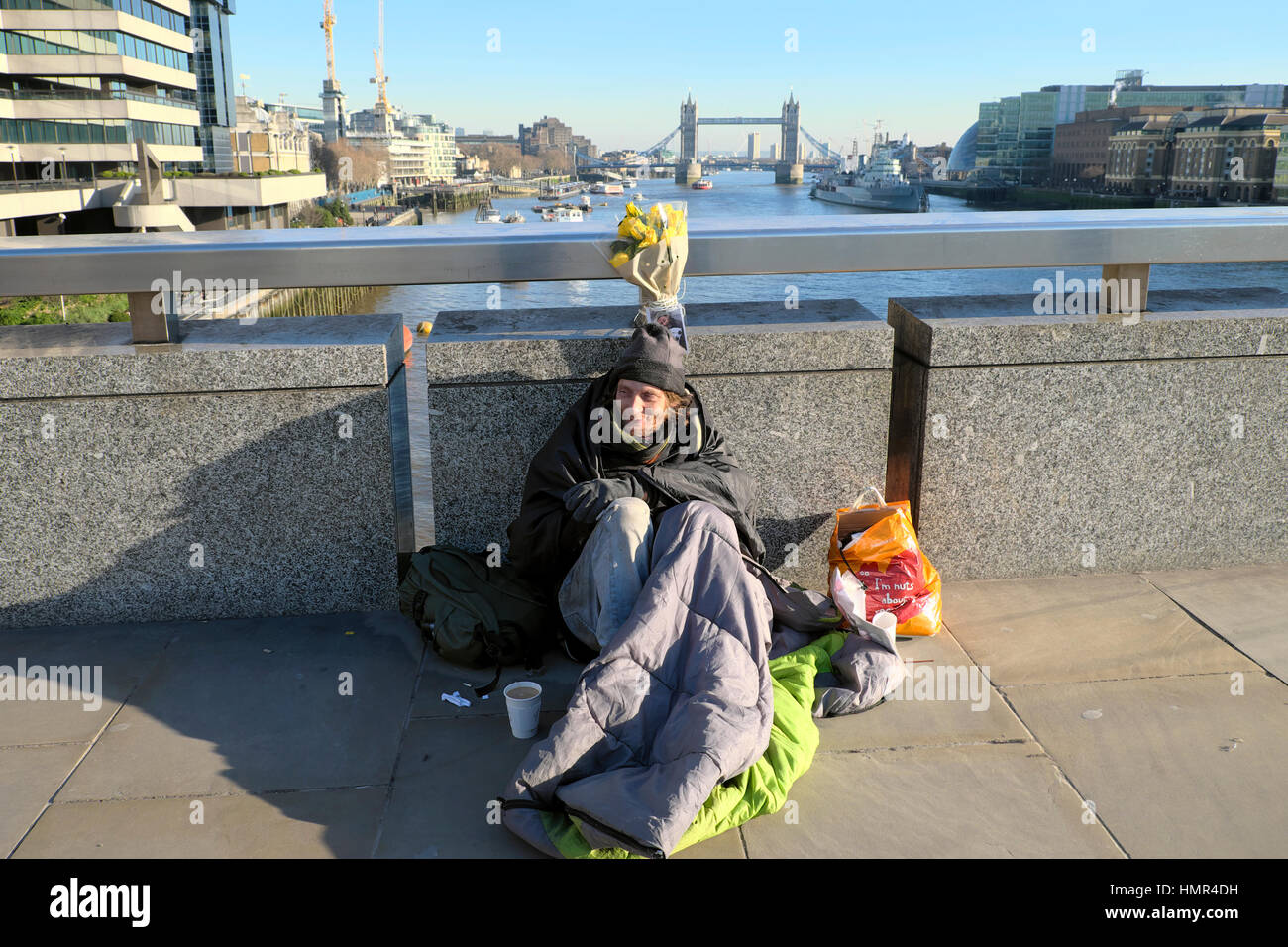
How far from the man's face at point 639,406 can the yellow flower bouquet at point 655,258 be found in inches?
10.8

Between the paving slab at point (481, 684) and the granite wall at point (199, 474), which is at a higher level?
the granite wall at point (199, 474)

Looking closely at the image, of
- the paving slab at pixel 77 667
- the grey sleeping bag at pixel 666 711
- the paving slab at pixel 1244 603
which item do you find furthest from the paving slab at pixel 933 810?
the paving slab at pixel 77 667

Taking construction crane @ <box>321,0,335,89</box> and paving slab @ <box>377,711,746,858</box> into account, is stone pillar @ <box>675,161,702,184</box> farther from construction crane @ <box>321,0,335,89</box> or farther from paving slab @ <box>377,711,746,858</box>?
paving slab @ <box>377,711,746,858</box>

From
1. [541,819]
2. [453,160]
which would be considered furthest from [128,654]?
[453,160]

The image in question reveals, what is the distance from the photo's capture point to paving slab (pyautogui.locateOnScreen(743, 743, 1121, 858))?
2316 mm

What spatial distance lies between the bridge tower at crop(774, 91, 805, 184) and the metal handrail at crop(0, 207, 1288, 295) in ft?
469

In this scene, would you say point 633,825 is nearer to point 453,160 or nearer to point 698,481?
point 698,481

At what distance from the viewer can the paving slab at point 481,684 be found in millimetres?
2988

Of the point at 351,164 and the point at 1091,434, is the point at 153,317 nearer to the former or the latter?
the point at 1091,434

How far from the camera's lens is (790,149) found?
156500 mm

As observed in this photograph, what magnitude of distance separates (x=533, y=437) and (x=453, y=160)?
7255 inches

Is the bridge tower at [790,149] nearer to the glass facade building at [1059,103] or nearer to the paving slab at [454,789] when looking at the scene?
the glass facade building at [1059,103]

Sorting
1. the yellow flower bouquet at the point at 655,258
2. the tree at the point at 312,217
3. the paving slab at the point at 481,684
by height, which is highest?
the tree at the point at 312,217

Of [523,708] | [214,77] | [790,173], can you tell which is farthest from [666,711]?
[790,173]
